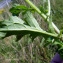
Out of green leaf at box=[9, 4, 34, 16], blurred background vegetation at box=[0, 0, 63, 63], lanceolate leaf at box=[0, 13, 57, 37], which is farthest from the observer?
blurred background vegetation at box=[0, 0, 63, 63]

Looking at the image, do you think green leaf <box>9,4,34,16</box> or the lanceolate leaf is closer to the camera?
the lanceolate leaf

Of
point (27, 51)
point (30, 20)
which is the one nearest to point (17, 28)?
point (30, 20)

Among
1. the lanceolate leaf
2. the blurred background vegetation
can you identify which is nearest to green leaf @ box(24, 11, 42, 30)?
the lanceolate leaf

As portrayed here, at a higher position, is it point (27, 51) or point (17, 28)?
point (17, 28)

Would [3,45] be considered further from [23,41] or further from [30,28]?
[30,28]

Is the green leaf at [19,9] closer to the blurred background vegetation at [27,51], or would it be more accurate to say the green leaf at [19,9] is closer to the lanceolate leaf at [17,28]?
the lanceolate leaf at [17,28]

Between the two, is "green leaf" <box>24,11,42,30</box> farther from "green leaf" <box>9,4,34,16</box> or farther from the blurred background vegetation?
the blurred background vegetation

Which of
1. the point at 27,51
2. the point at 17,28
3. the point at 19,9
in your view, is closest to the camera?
the point at 17,28

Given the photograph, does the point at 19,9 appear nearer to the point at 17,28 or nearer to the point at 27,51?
the point at 17,28

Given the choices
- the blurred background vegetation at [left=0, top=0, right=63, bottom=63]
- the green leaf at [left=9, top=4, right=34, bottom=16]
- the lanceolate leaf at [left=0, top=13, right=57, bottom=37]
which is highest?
the green leaf at [left=9, top=4, right=34, bottom=16]

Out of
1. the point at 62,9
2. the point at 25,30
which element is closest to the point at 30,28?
the point at 25,30

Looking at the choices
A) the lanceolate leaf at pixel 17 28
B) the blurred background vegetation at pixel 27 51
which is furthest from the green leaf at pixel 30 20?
the blurred background vegetation at pixel 27 51
